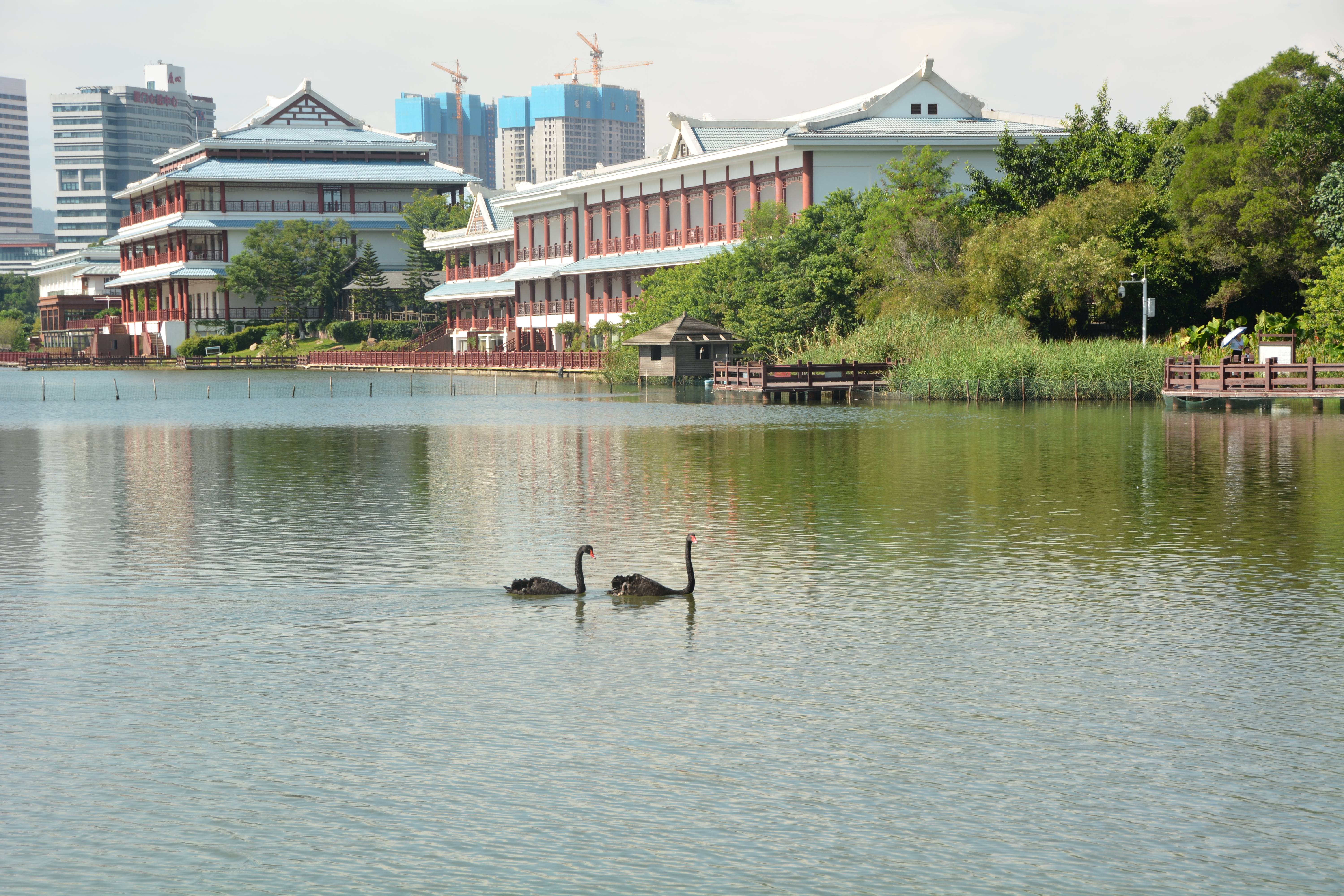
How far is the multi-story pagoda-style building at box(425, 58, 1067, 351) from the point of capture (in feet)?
223

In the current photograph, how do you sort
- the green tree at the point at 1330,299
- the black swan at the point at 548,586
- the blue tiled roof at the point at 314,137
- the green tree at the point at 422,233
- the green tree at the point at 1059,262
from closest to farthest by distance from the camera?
1. the black swan at the point at 548,586
2. the green tree at the point at 1330,299
3. the green tree at the point at 1059,262
4. the green tree at the point at 422,233
5. the blue tiled roof at the point at 314,137

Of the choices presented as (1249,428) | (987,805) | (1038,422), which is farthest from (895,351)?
(987,805)

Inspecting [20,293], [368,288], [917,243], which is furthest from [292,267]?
[20,293]

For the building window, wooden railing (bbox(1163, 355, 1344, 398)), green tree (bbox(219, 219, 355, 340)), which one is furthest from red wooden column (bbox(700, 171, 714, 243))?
the building window

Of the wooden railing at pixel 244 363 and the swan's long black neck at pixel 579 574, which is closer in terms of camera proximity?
the swan's long black neck at pixel 579 574

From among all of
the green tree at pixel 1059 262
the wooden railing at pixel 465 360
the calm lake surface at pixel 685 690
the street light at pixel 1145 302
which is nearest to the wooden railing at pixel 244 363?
the wooden railing at pixel 465 360

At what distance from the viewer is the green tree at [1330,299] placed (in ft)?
146

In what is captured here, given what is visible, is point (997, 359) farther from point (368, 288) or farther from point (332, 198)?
point (332, 198)

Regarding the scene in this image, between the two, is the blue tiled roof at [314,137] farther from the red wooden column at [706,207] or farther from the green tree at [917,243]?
the green tree at [917,243]

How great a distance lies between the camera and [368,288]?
11325 centimetres

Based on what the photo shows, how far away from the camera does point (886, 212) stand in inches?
2343

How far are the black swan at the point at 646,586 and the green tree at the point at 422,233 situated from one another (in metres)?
102

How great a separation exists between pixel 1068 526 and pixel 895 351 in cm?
3514

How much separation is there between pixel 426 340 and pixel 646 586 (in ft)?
319
